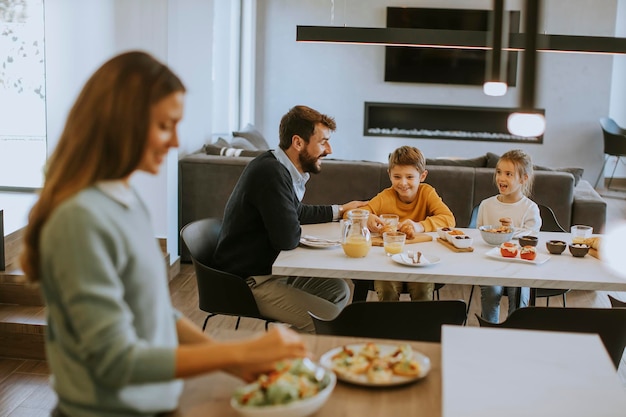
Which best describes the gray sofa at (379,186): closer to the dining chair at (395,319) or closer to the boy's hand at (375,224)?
the boy's hand at (375,224)

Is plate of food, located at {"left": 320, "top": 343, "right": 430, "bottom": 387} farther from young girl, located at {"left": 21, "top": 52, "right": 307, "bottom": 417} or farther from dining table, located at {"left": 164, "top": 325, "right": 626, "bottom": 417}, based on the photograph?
young girl, located at {"left": 21, "top": 52, "right": 307, "bottom": 417}

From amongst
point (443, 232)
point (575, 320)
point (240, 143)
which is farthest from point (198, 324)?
point (240, 143)

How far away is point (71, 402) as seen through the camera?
1289 millimetres

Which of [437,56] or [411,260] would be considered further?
[437,56]

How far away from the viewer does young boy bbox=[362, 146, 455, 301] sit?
11.3 feet

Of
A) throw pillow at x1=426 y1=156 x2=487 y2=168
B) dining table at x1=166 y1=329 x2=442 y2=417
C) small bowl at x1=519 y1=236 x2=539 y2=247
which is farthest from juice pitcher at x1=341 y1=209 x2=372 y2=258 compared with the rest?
throw pillow at x1=426 y1=156 x2=487 y2=168

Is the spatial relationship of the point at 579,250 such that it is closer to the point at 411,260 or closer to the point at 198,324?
the point at 411,260

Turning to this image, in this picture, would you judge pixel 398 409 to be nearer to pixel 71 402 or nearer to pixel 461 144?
pixel 71 402

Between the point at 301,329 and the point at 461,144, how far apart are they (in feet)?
21.8

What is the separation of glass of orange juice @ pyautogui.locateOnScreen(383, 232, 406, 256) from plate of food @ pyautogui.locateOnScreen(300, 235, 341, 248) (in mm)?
222

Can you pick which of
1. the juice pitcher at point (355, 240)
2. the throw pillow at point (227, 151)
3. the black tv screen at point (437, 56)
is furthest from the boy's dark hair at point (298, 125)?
the black tv screen at point (437, 56)

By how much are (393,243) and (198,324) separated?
5.62 ft

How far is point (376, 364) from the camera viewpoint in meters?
1.56

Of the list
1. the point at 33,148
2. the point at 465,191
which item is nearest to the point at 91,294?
the point at 465,191
